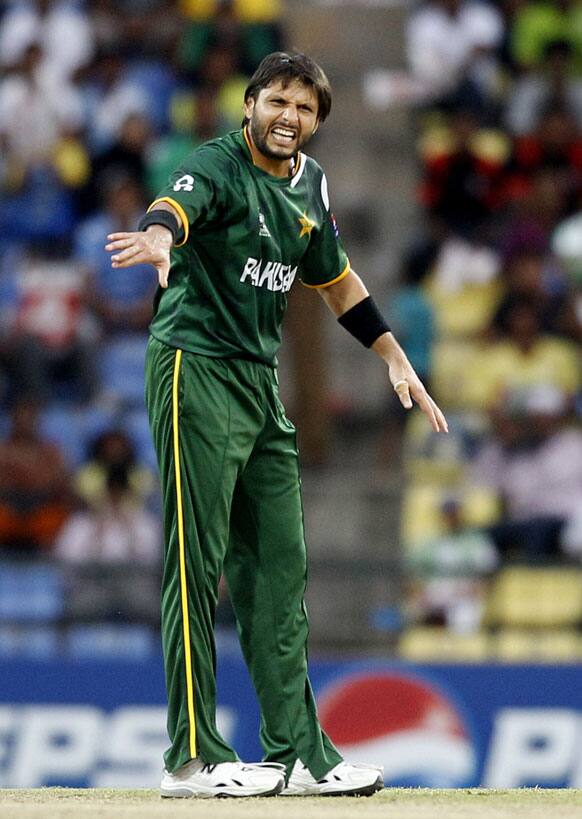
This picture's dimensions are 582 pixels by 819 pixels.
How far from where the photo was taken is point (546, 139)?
12.8m

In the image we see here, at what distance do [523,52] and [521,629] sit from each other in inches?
213

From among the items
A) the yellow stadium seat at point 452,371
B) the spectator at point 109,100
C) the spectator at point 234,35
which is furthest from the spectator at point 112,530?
the spectator at point 234,35

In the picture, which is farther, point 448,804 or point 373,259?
point 373,259

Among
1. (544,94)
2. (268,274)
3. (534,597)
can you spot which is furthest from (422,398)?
(544,94)

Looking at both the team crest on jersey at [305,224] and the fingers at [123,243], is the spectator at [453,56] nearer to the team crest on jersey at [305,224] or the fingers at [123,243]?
the team crest on jersey at [305,224]

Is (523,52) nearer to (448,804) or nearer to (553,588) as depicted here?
(553,588)

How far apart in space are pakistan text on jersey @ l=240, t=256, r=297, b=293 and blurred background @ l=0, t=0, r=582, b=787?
3.73 m

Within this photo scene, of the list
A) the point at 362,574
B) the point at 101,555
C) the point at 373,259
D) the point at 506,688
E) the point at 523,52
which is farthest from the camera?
the point at 523,52

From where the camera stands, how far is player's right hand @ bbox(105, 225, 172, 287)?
454cm

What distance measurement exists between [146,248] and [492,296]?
25.6 ft

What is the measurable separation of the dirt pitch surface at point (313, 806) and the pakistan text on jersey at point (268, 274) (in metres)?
1.51

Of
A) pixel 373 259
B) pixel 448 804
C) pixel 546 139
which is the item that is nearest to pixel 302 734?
pixel 448 804

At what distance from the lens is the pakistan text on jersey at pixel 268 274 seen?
5.19 metres

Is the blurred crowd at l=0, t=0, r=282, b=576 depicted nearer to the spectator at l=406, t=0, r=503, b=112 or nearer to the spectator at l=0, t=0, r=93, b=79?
the spectator at l=0, t=0, r=93, b=79
